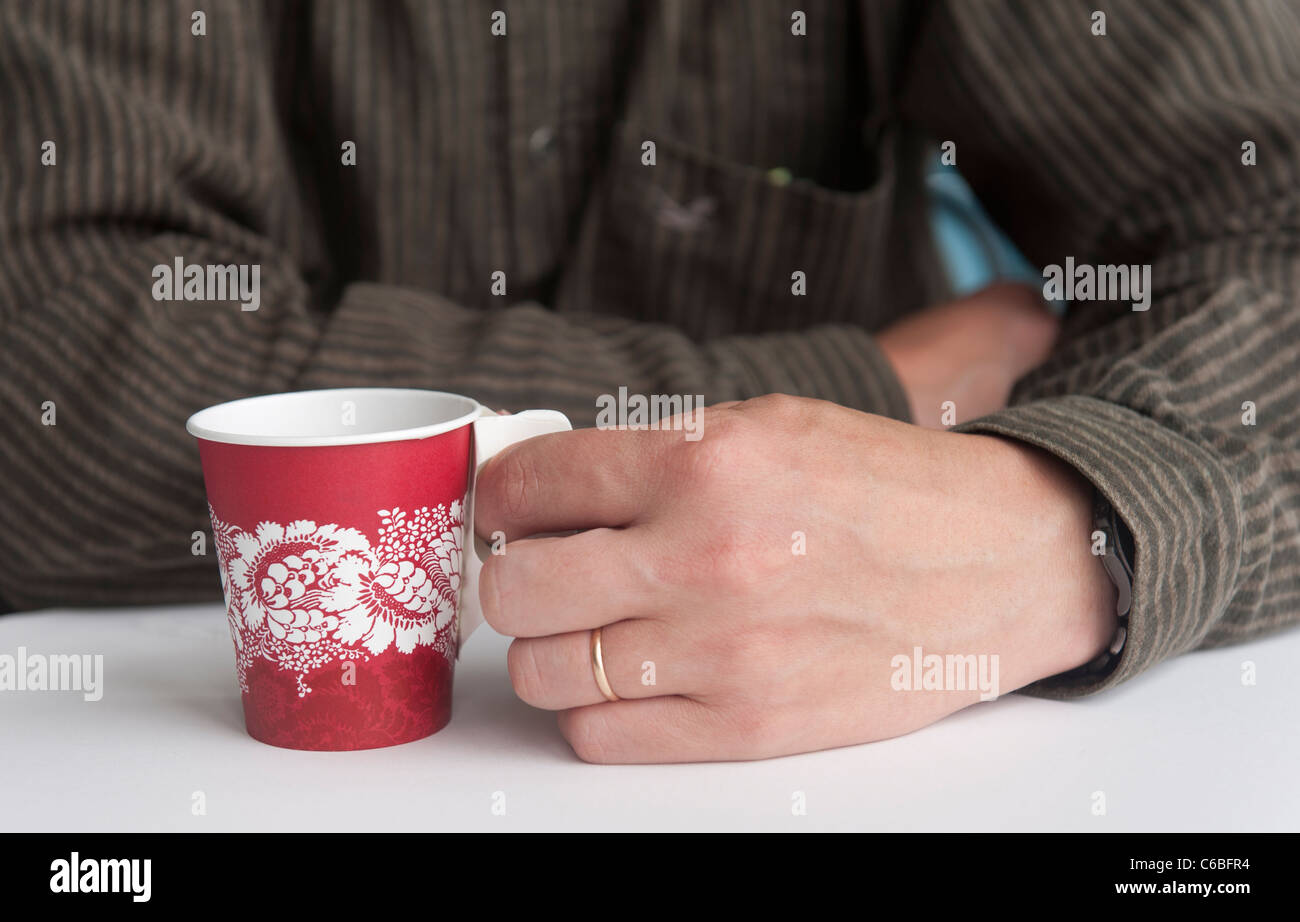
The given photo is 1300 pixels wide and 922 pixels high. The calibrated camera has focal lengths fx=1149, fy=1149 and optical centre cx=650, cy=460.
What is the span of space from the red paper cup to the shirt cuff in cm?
28

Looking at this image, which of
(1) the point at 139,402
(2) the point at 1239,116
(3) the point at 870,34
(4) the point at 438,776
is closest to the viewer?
(4) the point at 438,776

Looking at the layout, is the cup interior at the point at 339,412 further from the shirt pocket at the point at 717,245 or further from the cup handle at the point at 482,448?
the shirt pocket at the point at 717,245

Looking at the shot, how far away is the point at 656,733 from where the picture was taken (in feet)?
1.85

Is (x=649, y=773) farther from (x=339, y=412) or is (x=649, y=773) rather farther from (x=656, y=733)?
(x=339, y=412)

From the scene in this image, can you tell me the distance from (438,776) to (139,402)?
0.37 m

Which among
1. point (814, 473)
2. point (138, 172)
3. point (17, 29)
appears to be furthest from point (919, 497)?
point (17, 29)

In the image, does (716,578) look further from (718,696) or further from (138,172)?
(138,172)

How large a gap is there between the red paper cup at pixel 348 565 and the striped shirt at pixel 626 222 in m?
0.22

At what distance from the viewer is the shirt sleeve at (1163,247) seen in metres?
0.64

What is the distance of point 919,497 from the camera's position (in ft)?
1.98

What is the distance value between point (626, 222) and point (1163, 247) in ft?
1.53

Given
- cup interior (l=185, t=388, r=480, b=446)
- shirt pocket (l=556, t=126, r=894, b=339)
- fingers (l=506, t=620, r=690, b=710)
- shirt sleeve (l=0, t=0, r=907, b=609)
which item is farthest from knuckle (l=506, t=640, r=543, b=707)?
shirt pocket (l=556, t=126, r=894, b=339)

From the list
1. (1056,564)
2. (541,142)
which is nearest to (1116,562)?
(1056,564)

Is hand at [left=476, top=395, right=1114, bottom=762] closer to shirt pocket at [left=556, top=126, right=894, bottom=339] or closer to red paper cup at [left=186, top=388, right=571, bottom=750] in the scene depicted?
red paper cup at [left=186, top=388, right=571, bottom=750]
